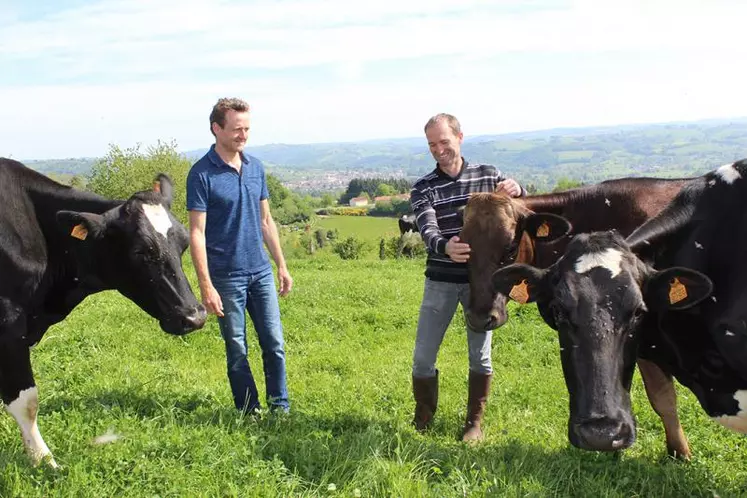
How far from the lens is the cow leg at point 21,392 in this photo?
15.2 ft

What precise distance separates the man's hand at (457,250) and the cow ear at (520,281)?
2.63ft

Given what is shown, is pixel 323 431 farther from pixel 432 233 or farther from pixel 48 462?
pixel 48 462

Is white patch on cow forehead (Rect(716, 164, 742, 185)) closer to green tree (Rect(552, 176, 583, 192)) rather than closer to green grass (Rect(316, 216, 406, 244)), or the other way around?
green tree (Rect(552, 176, 583, 192))

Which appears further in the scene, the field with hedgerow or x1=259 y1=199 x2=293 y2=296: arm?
x1=259 y1=199 x2=293 y2=296: arm

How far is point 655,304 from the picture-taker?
3957 millimetres

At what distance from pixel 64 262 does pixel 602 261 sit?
4.25 metres

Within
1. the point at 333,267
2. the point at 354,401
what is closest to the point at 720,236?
the point at 354,401

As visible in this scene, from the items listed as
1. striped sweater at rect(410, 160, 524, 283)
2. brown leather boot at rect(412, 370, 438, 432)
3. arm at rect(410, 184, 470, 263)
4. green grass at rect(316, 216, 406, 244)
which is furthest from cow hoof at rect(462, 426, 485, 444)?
green grass at rect(316, 216, 406, 244)

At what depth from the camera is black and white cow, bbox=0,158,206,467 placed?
15.6 ft

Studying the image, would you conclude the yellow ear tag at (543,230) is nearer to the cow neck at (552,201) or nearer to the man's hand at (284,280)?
the cow neck at (552,201)

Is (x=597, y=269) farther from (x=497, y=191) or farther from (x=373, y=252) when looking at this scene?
(x=373, y=252)

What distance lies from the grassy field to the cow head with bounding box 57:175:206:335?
904 mm

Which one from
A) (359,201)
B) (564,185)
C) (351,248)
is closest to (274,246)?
(351,248)

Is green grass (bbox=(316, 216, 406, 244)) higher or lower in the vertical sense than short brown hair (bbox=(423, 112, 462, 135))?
lower
